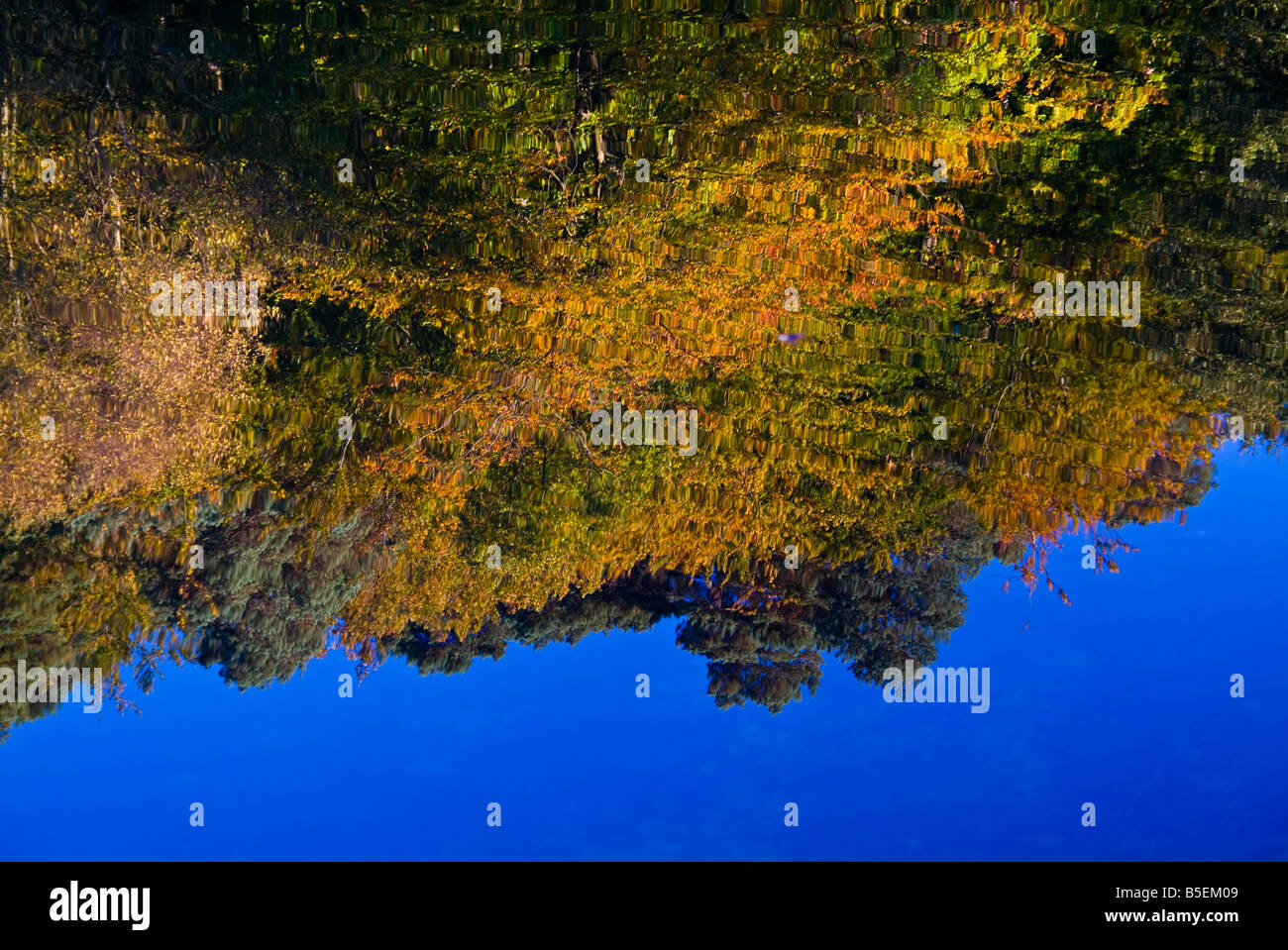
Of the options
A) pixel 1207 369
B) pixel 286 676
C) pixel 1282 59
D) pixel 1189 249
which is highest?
pixel 1282 59

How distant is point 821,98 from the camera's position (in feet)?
86.7

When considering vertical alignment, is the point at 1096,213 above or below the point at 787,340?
above

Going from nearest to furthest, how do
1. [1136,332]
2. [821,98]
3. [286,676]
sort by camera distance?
[1136,332], [821,98], [286,676]

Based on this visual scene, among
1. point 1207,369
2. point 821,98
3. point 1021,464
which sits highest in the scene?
point 821,98

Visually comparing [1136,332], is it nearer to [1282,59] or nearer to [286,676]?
[1282,59]

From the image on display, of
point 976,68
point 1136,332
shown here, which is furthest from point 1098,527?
point 976,68

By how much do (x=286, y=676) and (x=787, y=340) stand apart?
14.8 m

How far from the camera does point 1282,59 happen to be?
29.7 metres

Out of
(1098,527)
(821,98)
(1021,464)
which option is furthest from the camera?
(821,98)

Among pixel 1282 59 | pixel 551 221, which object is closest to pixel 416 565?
pixel 551 221

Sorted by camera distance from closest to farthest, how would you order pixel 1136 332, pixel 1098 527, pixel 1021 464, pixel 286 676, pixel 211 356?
pixel 211 356 < pixel 1021 464 < pixel 1136 332 < pixel 1098 527 < pixel 286 676

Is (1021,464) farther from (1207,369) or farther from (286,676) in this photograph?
(286,676)

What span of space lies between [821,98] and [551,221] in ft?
24.4

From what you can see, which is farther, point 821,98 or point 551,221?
point 821,98
